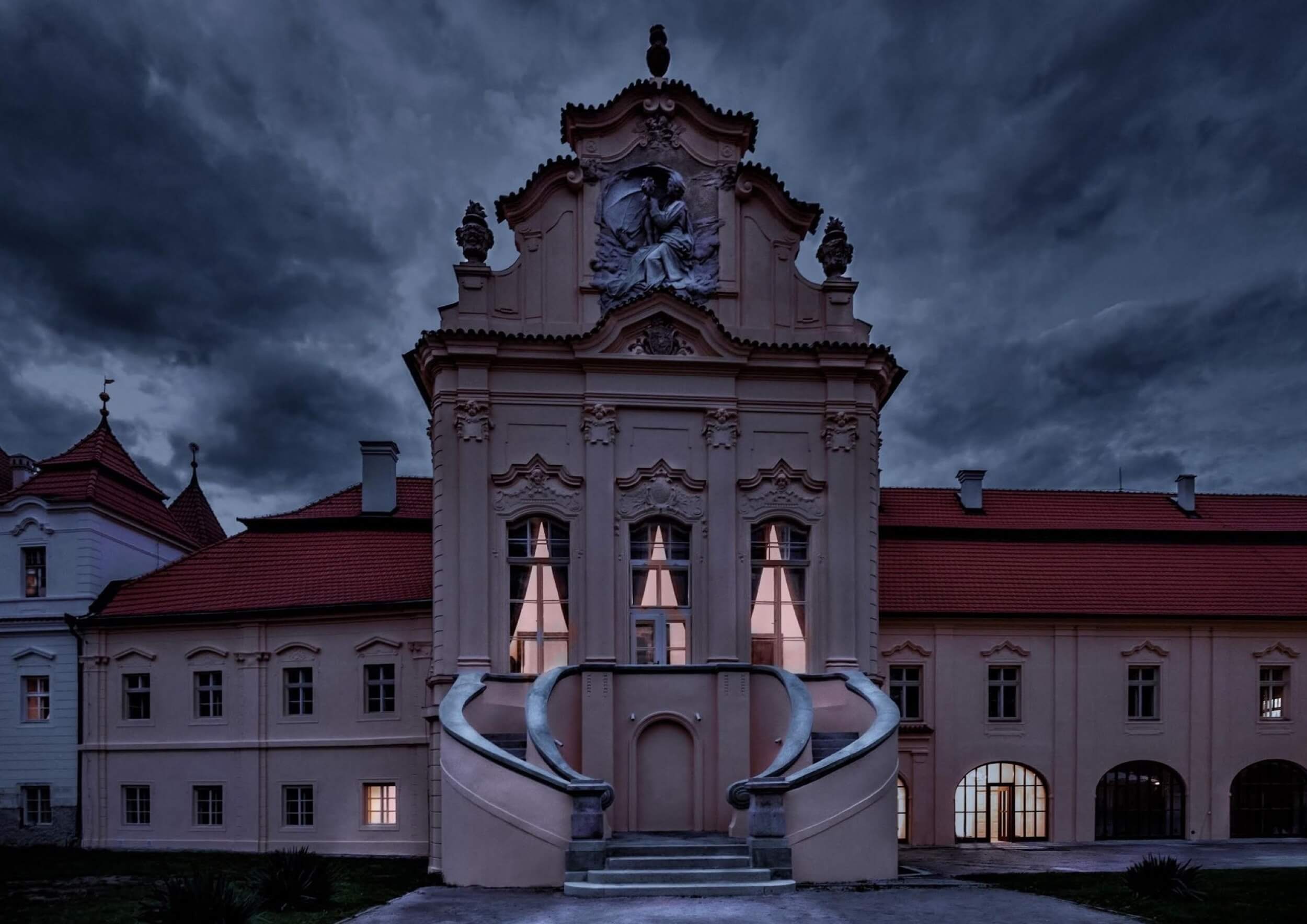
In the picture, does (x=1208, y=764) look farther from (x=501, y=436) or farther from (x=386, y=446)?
(x=386, y=446)

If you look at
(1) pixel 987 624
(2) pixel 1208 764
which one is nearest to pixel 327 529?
(1) pixel 987 624

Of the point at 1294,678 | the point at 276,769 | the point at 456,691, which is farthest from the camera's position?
the point at 1294,678

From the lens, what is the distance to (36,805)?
26750 millimetres

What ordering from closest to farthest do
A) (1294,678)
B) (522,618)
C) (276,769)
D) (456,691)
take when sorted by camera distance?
(456,691), (522,618), (276,769), (1294,678)

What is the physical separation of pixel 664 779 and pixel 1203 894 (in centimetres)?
846

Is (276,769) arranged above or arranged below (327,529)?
below

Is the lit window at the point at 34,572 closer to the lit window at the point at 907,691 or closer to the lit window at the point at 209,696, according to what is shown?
the lit window at the point at 209,696

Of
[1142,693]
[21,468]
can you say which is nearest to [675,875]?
[1142,693]

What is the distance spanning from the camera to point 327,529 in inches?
1101

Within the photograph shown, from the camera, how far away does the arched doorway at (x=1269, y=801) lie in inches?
1052

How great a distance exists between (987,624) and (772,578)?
9.08 metres

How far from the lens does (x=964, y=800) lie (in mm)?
26422

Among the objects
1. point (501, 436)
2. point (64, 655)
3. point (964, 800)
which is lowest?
point (964, 800)

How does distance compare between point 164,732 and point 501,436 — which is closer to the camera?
point 501,436
